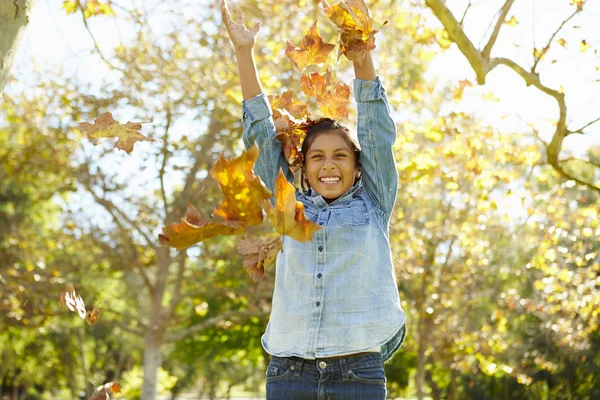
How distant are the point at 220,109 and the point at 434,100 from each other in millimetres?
3256

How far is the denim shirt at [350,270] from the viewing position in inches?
84.7

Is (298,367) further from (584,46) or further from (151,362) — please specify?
(151,362)

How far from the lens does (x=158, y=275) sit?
971 cm

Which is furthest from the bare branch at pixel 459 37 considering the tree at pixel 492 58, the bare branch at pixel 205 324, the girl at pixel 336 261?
the bare branch at pixel 205 324

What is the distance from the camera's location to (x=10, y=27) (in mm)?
2188

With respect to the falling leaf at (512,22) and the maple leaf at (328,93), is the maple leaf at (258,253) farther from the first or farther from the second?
the falling leaf at (512,22)

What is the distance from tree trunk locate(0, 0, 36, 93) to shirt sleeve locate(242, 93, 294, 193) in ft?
2.59

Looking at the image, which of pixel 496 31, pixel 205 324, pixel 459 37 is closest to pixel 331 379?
pixel 459 37

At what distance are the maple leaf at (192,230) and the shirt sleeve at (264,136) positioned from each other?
87 centimetres

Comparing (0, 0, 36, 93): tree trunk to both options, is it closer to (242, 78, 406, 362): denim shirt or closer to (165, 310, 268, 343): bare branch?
(242, 78, 406, 362): denim shirt

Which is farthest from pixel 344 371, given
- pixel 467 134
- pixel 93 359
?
pixel 93 359

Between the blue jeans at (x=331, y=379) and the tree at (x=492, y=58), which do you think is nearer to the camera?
the blue jeans at (x=331, y=379)

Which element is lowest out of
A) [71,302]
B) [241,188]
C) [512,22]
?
[71,302]

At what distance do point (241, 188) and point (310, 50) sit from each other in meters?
1.10
